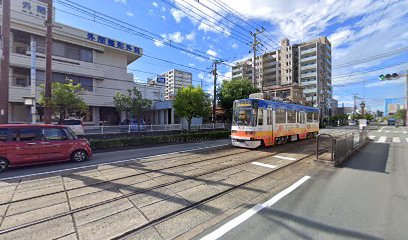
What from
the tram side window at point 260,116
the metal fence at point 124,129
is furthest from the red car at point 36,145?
the tram side window at point 260,116

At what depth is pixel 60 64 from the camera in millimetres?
23406

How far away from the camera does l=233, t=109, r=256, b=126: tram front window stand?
1155cm

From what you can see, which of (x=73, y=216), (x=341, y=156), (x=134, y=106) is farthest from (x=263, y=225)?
(x=134, y=106)

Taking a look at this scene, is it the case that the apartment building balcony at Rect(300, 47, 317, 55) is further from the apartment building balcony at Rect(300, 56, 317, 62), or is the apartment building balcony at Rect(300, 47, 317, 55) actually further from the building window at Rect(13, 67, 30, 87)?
the building window at Rect(13, 67, 30, 87)

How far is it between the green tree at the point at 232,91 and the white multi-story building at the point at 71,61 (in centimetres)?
1472

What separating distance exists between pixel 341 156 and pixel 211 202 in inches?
295

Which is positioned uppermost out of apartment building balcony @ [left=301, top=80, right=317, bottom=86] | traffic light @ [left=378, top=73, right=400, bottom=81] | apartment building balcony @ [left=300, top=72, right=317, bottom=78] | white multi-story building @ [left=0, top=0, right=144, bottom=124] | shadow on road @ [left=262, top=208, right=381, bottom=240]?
apartment building balcony @ [left=300, top=72, right=317, bottom=78]

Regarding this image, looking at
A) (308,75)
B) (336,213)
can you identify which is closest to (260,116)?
(336,213)

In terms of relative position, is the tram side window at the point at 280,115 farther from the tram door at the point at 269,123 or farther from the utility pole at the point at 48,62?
the utility pole at the point at 48,62

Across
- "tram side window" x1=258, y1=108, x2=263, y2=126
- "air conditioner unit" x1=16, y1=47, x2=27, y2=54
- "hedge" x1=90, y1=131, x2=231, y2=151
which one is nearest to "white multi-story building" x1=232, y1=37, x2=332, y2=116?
"hedge" x1=90, y1=131, x2=231, y2=151

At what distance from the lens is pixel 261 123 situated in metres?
11.8

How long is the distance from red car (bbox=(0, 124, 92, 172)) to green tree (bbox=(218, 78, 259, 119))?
20.4 meters

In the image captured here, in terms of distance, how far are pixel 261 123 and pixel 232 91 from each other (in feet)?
50.5

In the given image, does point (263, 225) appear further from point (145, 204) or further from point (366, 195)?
point (366, 195)
